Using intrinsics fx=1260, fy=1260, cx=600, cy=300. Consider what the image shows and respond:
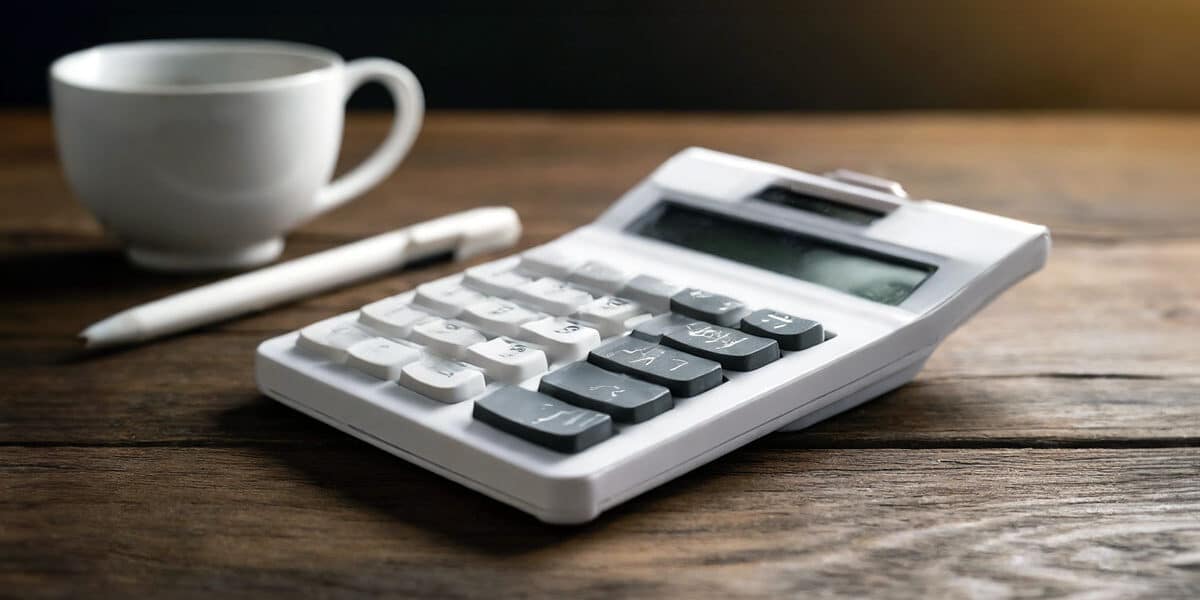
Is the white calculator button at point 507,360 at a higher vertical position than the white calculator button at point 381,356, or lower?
higher

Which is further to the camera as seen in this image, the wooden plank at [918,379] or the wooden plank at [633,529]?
the wooden plank at [918,379]

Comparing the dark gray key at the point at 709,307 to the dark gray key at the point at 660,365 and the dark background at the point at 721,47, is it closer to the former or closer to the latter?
the dark gray key at the point at 660,365

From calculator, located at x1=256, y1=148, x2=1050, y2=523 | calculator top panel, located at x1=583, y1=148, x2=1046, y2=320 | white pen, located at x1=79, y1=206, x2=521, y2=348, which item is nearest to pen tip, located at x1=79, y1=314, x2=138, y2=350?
white pen, located at x1=79, y1=206, x2=521, y2=348

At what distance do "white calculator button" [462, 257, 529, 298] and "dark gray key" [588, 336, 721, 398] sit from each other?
0.27ft

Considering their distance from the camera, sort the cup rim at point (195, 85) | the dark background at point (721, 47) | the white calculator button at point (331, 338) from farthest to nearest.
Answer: the dark background at point (721, 47), the cup rim at point (195, 85), the white calculator button at point (331, 338)

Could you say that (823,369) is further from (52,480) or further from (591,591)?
(52,480)

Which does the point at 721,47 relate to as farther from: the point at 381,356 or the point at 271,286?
the point at 381,356

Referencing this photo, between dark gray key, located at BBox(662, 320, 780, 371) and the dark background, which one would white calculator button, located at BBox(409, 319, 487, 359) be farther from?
the dark background

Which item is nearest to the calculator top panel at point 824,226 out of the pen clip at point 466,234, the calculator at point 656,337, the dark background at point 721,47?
the calculator at point 656,337

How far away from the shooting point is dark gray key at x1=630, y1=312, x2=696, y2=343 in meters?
0.47

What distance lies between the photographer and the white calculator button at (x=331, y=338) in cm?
47

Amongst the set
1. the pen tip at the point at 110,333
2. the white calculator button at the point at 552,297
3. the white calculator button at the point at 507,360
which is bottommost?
the pen tip at the point at 110,333

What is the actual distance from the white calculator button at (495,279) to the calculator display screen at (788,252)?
8 cm

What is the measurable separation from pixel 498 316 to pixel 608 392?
3.5 inches
